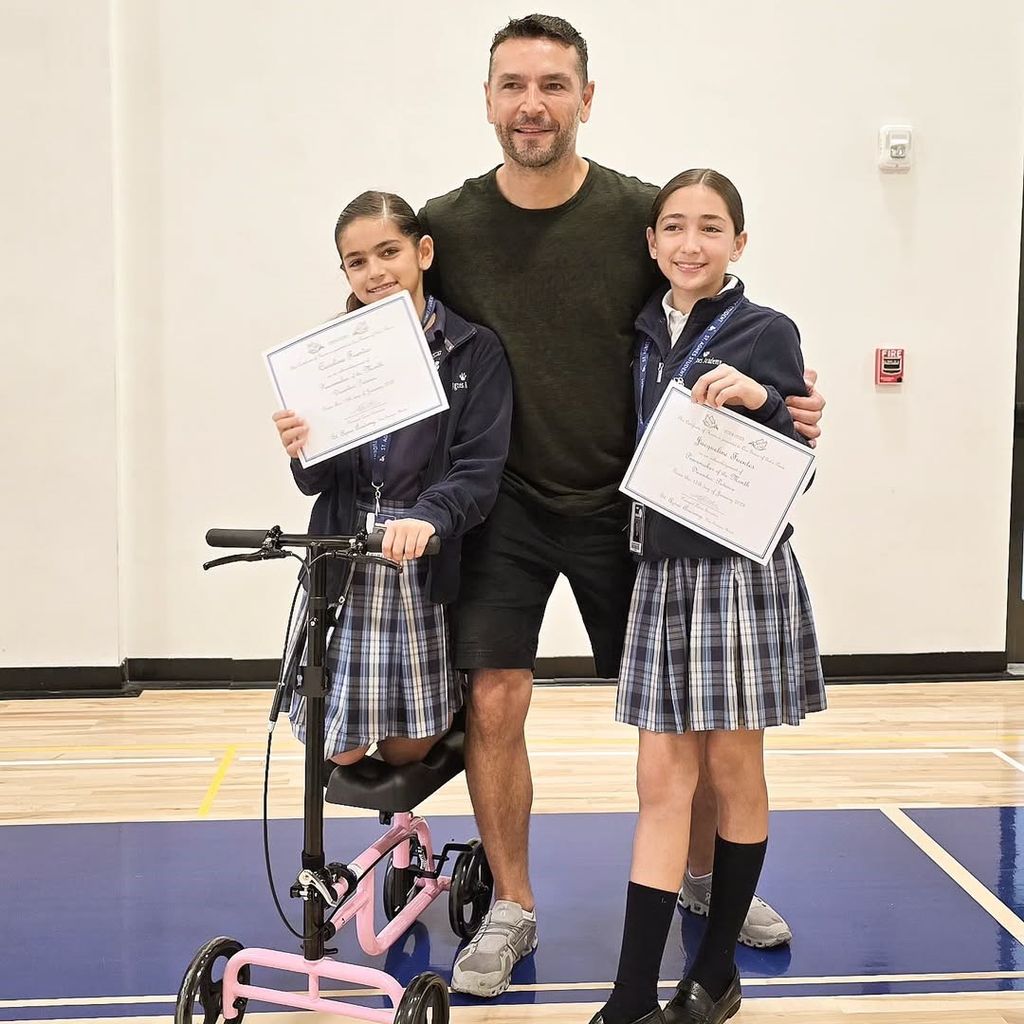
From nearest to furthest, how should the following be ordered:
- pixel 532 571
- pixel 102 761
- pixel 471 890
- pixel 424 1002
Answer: pixel 424 1002
pixel 532 571
pixel 471 890
pixel 102 761

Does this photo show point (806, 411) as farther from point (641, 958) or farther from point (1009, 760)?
point (1009, 760)

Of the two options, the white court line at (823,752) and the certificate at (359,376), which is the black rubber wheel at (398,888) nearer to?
the certificate at (359,376)

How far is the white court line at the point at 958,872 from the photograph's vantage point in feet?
9.40

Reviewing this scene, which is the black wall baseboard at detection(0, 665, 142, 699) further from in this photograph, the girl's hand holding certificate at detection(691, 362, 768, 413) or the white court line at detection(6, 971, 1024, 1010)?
the girl's hand holding certificate at detection(691, 362, 768, 413)

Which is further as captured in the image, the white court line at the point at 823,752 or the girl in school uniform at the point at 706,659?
the white court line at the point at 823,752

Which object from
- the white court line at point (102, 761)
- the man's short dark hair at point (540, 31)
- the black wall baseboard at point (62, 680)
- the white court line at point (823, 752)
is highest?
the man's short dark hair at point (540, 31)

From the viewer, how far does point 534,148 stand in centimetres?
253

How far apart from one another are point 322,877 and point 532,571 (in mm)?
799

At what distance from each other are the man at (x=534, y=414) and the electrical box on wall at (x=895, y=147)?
267 cm

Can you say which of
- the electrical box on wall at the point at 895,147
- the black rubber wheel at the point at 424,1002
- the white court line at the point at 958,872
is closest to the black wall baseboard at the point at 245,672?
the white court line at the point at 958,872

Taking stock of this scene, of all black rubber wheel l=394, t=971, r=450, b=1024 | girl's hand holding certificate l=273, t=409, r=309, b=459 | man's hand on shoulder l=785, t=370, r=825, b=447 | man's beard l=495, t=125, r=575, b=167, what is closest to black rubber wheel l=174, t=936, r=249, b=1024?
black rubber wheel l=394, t=971, r=450, b=1024

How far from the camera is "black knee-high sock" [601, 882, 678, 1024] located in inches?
88.0

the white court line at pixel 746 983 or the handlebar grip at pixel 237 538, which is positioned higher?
the handlebar grip at pixel 237 538

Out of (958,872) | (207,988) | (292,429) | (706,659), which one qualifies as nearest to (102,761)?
(207,988)
